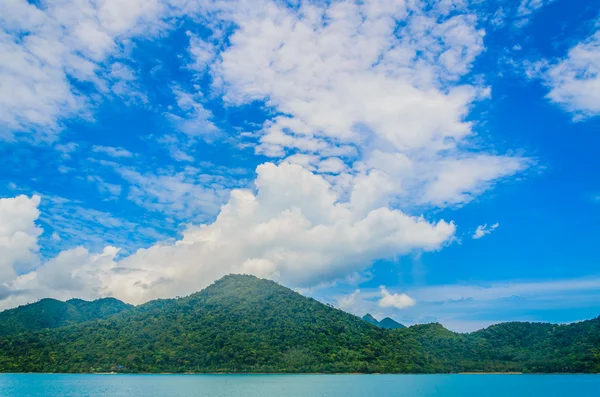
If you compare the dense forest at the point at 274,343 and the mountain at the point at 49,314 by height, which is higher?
the mountain at the point at 49,314

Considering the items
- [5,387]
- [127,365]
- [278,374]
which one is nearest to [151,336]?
[127,365]

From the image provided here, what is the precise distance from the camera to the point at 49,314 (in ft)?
550

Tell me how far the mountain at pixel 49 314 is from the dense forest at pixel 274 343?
381 cm

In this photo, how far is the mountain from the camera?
14788cm

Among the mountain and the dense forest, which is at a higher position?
the mountain

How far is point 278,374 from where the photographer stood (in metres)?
110

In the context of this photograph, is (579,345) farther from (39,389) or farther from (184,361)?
(39,389)

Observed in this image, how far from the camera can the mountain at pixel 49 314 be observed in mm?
147875

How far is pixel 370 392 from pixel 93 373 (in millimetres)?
70199

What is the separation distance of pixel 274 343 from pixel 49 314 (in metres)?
104

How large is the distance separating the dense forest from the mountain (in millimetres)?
3806

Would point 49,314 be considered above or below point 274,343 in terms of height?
above

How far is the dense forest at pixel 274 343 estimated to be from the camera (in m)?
106

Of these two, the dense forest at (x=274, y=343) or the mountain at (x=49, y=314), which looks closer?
the dense forest at (x=274, y=343)
